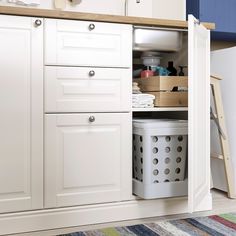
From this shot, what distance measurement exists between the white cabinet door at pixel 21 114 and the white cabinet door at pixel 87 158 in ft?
0.18

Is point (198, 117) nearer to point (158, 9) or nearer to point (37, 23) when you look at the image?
point (37, 23)

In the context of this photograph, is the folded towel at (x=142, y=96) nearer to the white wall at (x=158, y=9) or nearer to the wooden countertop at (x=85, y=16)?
the wooden countertop at (x=85, y=16)

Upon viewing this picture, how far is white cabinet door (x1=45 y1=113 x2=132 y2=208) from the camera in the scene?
1.69m

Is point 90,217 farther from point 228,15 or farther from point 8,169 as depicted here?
point 228,15

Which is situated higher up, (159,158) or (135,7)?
(135,7)

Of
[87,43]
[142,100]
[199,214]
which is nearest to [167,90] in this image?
[142,100]

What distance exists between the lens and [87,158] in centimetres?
174

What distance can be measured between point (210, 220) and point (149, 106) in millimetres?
640

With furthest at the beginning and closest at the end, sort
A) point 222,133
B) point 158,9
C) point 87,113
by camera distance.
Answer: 1. point 158,9
2. point 222,133
3. point 87,113

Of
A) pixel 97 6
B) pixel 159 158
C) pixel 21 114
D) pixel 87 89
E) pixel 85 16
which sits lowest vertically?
pixel 159 158

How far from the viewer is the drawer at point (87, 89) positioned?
168 centimetres

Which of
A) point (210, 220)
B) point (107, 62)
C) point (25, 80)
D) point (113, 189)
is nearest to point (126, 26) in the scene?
point (107, 62)

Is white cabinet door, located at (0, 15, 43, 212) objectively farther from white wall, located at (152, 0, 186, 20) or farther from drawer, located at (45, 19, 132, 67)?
white wall, located at (152, 0, 186, 20)

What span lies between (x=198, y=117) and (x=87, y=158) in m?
0.57
